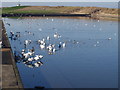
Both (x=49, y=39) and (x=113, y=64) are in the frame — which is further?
(x=49, y=39)

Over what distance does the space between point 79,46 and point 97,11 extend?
7466 centimetres

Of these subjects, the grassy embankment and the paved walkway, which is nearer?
the paved walkway

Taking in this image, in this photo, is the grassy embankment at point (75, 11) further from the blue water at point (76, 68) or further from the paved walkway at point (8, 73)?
the paved walkway at point (8, 73)

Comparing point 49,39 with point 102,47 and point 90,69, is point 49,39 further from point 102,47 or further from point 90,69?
point 90,69

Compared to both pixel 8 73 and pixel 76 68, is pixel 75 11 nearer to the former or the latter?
pixel 76 68

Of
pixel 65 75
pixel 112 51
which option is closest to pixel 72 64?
pixel 65 75

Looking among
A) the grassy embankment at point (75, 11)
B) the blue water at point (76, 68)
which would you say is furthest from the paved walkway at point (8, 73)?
the grassy embankment at point (75, 11)

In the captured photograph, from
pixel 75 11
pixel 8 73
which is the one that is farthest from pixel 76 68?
pixel 75 11

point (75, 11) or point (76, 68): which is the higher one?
point (75, 11)

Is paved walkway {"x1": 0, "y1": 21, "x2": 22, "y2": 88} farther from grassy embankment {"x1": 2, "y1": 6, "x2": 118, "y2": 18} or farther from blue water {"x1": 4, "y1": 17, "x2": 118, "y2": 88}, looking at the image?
grassy embankment {"x1": 2, "y1": 6, "x2": 118, "y2": 18}

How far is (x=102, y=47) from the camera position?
4612 centimetres

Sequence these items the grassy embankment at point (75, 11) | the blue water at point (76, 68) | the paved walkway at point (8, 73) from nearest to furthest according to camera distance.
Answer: the paved walkway at point (8, 73) → the blue water at point (76, 68) → the grassy embankment at point (75, 11)

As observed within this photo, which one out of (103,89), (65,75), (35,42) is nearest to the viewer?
(103,89)

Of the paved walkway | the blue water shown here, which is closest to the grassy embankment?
the blue water
